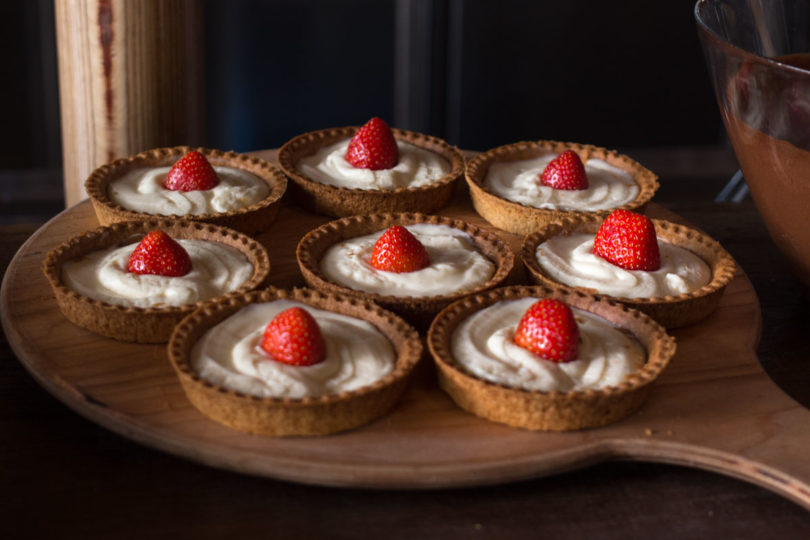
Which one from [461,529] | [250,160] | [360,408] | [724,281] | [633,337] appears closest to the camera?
[461,529]

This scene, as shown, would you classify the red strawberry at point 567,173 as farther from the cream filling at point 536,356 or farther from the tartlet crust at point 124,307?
the tartlet crust at point 124,307

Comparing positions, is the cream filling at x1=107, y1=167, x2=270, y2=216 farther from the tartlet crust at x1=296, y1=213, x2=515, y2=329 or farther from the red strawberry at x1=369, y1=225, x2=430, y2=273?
the red strawberry at x1=369, y1=225, x2=430, y2=273

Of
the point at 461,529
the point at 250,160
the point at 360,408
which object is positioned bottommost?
the point at 461,529

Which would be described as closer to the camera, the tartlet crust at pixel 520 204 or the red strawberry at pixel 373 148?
the tartlet crust at pixel 520 204

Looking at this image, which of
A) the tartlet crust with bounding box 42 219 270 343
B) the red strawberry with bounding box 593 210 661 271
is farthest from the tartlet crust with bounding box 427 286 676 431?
the tartlet crust with bounding box 42 219 270 343

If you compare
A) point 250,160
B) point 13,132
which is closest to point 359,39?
point 13,132

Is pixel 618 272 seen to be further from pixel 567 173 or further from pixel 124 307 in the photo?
pixel 124 307

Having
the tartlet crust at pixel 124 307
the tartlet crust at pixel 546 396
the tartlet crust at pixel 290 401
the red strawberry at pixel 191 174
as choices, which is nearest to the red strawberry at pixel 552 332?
the tartlet crust at pixel 546 396

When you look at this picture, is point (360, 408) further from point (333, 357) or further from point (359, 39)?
point (359, 39)
